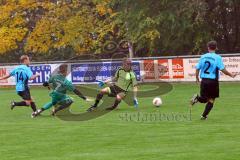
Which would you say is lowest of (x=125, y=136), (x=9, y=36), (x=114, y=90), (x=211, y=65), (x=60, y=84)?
(x=125, y=136)

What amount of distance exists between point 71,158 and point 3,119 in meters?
8.06

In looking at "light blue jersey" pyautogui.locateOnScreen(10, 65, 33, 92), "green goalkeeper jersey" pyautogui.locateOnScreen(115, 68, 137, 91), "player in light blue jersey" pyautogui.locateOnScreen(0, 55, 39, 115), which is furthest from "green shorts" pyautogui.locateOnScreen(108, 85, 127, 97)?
"light blue jersey" pyautogui.locateOnScreen(10, 65, 33, 92)

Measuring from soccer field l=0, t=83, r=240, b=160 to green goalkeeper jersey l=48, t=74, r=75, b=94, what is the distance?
0.89m

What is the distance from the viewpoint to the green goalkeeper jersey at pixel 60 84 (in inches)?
701

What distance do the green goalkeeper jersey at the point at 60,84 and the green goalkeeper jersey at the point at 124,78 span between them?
7.00ft

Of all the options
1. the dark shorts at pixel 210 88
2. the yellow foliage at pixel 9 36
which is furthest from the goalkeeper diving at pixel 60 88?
the yellow foliage at pixel 9 36

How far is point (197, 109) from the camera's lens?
18.4m

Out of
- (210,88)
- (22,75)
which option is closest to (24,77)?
(22,75)

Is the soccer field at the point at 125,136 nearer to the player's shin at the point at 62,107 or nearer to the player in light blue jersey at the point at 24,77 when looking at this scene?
the player's shin at the point at 62,107

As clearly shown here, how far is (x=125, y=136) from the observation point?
501 inches

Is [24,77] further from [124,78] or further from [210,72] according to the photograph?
[210,72]

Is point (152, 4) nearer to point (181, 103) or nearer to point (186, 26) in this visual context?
point (186, 26)

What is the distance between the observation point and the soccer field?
10.4 meters

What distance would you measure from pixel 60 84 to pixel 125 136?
556 centimetres
